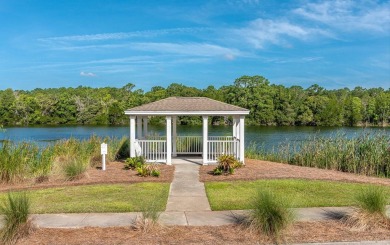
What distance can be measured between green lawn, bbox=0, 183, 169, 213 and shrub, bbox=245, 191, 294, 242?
226 centimetres

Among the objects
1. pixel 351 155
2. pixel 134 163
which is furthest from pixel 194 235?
pixel 351 155

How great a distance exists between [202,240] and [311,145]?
11.7m

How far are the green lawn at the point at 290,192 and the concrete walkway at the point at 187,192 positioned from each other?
23cm

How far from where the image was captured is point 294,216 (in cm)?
652

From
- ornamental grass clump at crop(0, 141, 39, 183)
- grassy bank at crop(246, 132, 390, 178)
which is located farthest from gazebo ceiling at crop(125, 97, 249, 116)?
ornamental grass clump at crop(0, 141, 39, 183)

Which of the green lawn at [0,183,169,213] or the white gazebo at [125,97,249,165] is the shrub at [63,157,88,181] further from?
the white gazebo at [125,97,249,165]

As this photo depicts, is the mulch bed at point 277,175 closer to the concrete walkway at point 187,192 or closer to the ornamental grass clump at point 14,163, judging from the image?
the concrete walkway at point 187,192

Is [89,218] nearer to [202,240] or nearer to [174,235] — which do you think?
[174,235]

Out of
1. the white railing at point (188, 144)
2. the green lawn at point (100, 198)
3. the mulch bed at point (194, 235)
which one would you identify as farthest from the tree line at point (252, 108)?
the mulch bed at point (194, 235)

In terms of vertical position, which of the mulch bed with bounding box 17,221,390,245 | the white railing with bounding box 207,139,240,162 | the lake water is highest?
the white railing with bounding box 207,139,240,162

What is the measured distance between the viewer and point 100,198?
30.1ft

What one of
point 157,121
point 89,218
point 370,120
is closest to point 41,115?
point 157,121

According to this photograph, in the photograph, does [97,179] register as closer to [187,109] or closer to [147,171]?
[147,171]

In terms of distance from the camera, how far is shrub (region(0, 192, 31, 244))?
5.97m
